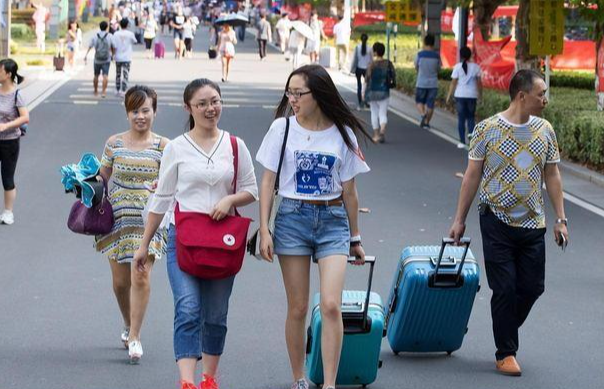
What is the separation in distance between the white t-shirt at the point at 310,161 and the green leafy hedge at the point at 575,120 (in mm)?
11358

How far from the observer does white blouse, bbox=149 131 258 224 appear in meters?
6.48

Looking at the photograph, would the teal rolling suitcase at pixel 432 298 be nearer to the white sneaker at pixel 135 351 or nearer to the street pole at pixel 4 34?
the white sneaker at pixel 135 351

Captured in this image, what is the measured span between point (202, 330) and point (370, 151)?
46.7ft

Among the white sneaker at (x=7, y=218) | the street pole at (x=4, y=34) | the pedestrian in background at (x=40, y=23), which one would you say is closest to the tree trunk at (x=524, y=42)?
the white sneaker at (x=7, y=218)

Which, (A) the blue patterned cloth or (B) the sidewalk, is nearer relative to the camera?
(A) the blue patterned cloth

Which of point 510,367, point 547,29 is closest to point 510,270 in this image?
point 510,367

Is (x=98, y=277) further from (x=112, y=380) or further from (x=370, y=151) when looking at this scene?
(x=370, y=151)

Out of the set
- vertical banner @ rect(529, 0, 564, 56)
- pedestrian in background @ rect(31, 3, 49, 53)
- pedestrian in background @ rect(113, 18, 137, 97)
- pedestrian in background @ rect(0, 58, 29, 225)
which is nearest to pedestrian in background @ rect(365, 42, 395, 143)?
vertical banner @ rect(529, 0, 564, 56)

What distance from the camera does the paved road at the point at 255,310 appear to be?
760 cm

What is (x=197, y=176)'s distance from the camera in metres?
6.48

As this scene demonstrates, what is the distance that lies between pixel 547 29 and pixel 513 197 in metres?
14.5

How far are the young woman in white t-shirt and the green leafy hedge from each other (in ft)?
37.3

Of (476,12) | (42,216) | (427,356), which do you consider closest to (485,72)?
(476,12)

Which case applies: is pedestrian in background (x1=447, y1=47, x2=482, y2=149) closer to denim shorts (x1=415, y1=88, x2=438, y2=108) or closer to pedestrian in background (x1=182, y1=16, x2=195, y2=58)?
denim shorts (x1=415, y1=88, x2=438, y2=108)
